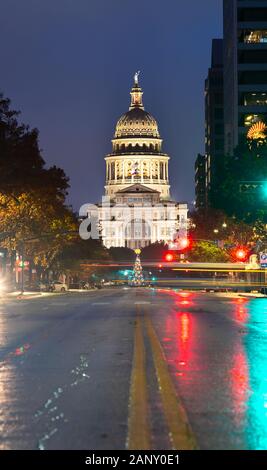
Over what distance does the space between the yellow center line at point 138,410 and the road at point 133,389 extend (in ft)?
0.04

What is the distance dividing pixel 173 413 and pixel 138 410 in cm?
39

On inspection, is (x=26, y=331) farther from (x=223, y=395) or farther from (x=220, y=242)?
(x=220, y=242)

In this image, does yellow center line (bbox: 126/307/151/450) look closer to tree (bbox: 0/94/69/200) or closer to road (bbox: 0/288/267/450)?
road (bbox: 0/288/267/450)

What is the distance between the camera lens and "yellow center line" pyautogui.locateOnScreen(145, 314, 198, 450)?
28.1 ft

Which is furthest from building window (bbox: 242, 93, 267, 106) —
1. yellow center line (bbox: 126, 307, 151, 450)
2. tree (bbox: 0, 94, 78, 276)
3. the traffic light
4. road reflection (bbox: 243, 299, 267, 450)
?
yellow center line (bbox: 126, 307, 151, 450)

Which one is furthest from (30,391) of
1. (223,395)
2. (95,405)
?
(223,395)

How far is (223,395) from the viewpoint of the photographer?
11.6m

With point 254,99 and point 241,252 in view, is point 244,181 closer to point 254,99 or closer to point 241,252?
point 241,252

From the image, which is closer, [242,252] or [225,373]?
[225,373]

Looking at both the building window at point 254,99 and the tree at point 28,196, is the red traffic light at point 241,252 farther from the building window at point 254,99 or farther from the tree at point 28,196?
the building window at point 254,99

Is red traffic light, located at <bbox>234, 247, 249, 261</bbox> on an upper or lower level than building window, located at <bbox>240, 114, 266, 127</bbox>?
lower

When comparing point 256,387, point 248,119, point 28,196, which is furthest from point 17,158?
point 248,119

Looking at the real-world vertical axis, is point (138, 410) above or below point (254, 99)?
below

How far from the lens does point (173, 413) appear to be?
10133 mm
